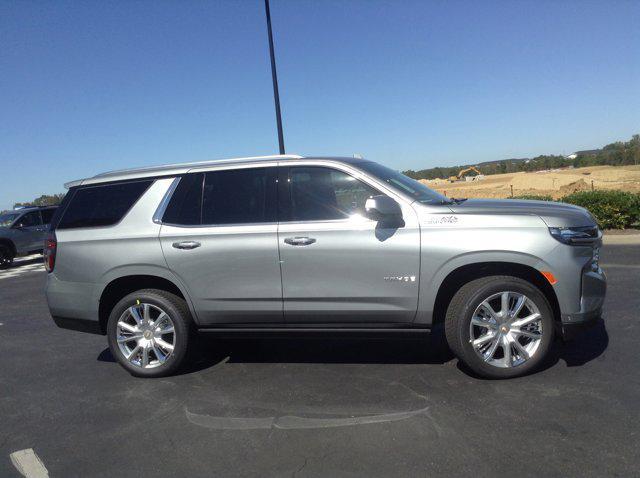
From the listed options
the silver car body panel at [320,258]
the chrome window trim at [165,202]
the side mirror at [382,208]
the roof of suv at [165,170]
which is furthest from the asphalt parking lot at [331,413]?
the roof of suv at [165,170]

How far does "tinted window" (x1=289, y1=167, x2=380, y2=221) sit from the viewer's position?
4.23 metres

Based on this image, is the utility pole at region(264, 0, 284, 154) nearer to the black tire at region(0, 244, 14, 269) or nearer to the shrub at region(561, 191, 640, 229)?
the shrub at region(561, 191, 640, 229)

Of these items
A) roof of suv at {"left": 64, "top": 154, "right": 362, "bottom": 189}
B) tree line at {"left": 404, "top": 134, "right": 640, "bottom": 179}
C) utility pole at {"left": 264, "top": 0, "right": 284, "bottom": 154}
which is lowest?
tree line at {"left": 404, "top": 134, "right": 640, "bottom": 179}

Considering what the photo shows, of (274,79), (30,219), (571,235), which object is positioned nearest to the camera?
(571,235)

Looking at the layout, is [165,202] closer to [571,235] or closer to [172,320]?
[172,320]

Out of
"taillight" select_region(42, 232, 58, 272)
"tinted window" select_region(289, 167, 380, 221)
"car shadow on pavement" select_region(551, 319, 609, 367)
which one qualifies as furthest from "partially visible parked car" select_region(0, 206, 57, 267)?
"car shadow on pavement" select_region(551, 319, 609, 367)

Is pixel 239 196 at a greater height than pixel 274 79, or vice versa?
pixel 274 79

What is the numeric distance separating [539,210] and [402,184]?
1194 mm

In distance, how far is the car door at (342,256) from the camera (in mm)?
4043

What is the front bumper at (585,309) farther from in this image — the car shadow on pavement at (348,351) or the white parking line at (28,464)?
the white parking line at (28,464)

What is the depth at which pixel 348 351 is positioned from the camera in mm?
5086

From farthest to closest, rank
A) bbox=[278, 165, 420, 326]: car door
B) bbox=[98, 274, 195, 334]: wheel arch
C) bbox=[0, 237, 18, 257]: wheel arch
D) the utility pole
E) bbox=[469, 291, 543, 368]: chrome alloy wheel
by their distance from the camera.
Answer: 1. bbox=[0, 237, 18, 257]: wheel arch
2. the utility pole
3. bbox=[98, 274, 195, 334]: wheel arch
4. bbox=[278, 165, 420, 326]: car door
5. bbox=[469, 291, 543, 368]: chrome alloy wheel

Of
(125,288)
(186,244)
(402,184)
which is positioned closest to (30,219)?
(125,288)

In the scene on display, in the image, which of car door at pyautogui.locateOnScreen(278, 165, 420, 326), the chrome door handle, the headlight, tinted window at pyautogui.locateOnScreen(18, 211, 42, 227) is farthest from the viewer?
tinted window at pyautogui.locateOnScreen(18, 211, 42, 227)
